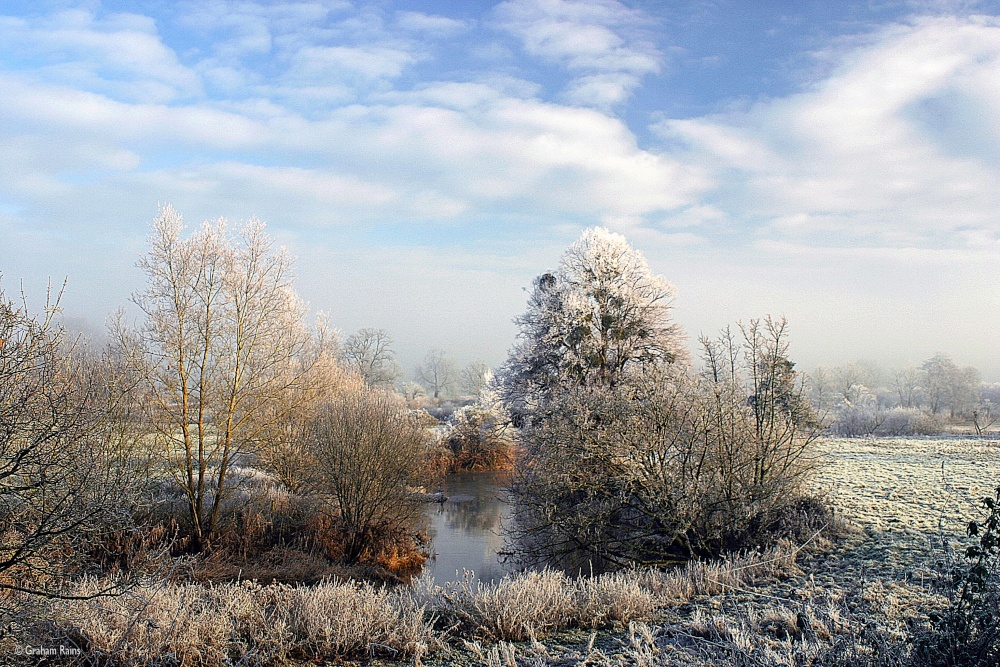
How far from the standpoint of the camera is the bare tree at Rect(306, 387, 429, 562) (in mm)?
14539

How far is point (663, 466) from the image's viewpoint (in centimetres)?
1038

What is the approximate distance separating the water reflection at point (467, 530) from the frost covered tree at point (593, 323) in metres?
3.83

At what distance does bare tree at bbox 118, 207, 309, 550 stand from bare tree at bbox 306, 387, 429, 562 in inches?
56.2

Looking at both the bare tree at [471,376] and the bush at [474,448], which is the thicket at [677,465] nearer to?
the bush at [474,448]

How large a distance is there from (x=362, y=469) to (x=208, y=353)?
4.29 metres

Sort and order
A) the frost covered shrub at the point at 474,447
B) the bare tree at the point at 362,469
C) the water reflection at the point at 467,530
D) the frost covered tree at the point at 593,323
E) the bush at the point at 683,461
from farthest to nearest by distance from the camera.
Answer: the frost covered shrub at the point at 474,447
the frost covered tree at the point at 593,323
the bare tree at the point at 362,469
the water reflection at the point at 467,530
the bush at the point at 683,461

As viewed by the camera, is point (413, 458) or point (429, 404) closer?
point (413, 458)

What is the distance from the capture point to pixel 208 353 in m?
13.2

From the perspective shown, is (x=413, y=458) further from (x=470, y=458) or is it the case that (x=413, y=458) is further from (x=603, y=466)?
(x=470, y=458)

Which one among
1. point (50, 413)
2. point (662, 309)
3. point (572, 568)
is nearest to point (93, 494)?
point (50, 413)

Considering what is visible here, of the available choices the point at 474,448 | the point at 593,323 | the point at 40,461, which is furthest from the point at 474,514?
the point at 40,461

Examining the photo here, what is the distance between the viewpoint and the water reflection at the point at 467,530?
1366 centimetres

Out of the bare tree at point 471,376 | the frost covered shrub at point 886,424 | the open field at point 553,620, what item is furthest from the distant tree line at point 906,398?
the bare tree at point 471,376

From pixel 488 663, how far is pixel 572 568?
714cm
